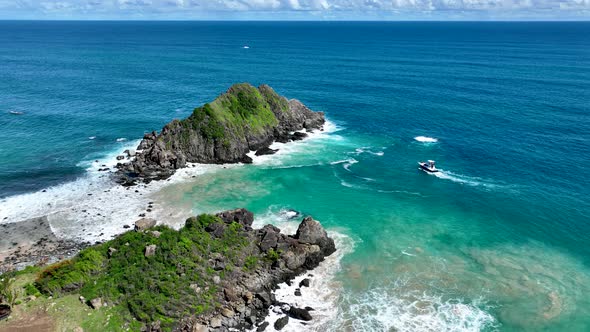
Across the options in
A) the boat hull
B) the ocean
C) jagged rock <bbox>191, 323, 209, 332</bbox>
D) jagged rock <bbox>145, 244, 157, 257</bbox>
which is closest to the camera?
jagged rock <bbox>191, 323, 209, 332</bbox>

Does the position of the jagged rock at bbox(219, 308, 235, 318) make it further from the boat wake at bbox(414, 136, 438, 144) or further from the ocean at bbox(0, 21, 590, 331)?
the boat wake at bbox(414, 136, 438, 144)

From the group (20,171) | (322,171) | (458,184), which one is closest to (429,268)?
(458,184)

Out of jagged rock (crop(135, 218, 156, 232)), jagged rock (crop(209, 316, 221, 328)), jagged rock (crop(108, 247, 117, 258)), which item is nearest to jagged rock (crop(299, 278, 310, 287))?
jagged rock (crop(209, 316, 221, 328))

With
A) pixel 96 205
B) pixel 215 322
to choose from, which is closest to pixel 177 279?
pixel 215 322

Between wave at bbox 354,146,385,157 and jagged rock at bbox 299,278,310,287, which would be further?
wave at bbox 354,146,385,157

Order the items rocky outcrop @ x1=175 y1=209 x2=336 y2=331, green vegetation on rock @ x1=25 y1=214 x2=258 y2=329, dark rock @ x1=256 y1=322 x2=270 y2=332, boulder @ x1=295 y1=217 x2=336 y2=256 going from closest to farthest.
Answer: green vegetation on rock @ x1=25 y1=214 x2=258 y2=329, dark rock @ x1=256 y1=322 x2=270 y2=332, rocky outcrop @ x1=175 y1=209 x2=336 y2=331, boulder @ x1=295 y1=217 x2=336 y2=256

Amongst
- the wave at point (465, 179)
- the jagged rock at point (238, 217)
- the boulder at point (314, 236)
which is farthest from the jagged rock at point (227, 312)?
the wave at point (465, 179)

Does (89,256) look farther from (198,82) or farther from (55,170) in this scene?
(198,82)

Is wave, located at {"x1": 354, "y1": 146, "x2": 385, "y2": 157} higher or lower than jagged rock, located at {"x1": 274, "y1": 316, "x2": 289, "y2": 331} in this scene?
higher
